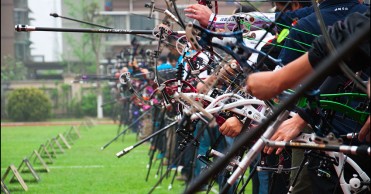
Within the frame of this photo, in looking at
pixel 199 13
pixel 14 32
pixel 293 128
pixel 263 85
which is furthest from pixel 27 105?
pixel 263 85

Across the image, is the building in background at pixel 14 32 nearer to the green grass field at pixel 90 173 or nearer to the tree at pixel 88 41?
the tree at pixel 88 41

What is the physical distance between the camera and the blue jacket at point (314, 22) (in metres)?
4.36

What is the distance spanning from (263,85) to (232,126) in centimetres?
147

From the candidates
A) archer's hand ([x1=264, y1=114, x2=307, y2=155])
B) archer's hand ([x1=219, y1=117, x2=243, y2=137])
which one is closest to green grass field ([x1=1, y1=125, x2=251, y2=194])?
archer's hand ([x1=219, y1=117, x2=243, y2=137])

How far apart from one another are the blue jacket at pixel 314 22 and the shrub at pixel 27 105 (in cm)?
3308

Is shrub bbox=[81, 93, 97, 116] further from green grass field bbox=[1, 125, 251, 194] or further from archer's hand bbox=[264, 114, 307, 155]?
archer's hand bbox=[264, 114, 307, 155]

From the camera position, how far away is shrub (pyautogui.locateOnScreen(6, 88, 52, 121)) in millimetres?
36719

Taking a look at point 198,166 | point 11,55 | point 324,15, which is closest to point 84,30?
point 324,15

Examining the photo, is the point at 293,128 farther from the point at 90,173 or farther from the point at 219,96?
the point at 90,173

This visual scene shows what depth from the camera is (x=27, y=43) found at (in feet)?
153

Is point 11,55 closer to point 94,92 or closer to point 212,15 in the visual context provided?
point 94,92

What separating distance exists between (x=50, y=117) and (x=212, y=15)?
114ft

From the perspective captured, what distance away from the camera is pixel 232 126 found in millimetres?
4578

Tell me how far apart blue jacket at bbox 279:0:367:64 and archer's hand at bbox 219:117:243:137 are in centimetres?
45
